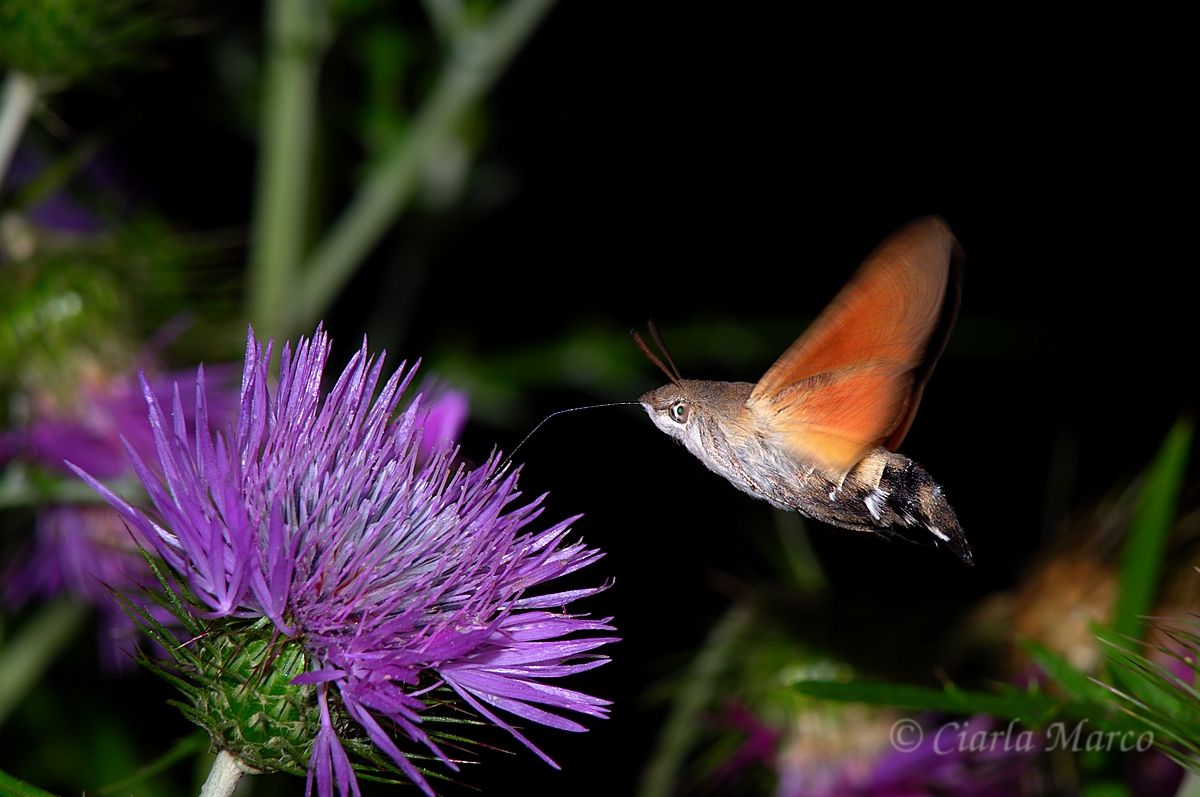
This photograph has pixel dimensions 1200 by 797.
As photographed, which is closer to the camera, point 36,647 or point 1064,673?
point 1064,673

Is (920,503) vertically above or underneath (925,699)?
above

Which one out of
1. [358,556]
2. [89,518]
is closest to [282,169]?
[89,518]

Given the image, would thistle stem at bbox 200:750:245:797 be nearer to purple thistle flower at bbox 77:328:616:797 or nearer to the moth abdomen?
purple thistle flower at bbox 77:328:616:797

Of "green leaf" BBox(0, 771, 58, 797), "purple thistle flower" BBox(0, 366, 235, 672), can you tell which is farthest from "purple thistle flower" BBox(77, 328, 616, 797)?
"purple thistle flower" BBox(0, 366, 235, 672)

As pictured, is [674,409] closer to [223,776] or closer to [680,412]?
[680,412]

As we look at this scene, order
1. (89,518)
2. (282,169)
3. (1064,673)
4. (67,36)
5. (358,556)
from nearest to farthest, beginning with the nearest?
(358,556) → (1064,673) → (67,36) → (89,518) → (282,169)

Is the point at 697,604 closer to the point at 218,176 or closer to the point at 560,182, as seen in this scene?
the point at 560,182

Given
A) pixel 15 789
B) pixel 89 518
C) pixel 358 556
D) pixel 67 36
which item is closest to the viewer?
pixel 15 789
